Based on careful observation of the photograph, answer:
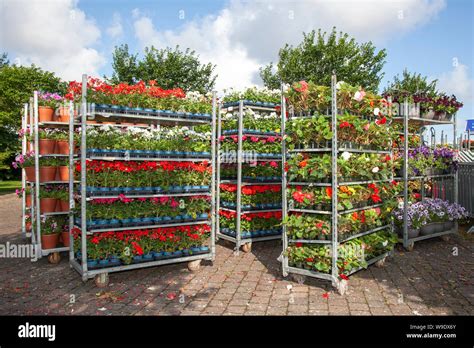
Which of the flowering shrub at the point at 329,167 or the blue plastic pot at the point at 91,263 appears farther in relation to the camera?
the blue plastic pot at the point at 91,263

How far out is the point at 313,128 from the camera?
241 inches

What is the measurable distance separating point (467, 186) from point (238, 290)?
9468 millimetres

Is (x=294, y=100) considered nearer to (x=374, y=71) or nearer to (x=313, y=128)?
(x=313, y=128)

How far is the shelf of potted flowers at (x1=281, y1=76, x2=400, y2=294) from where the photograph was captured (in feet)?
19.7

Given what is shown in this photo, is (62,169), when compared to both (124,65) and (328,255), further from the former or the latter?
(124,65)

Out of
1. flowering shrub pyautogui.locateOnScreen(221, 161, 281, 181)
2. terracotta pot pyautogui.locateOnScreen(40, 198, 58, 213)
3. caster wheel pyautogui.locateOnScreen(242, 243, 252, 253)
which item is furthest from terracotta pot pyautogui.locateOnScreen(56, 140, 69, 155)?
caster wheel pyautogui.locateOnScreen(242, 243, 252, 253)

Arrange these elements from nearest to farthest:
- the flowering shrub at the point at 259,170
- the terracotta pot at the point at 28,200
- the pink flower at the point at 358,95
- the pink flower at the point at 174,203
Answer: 1. the pink flower at the point at 358,95
2. the pink flower at the point at 174,203
3. the flowering shrub at the point at 259,170
4. the terracotta pot at the point at 28,200

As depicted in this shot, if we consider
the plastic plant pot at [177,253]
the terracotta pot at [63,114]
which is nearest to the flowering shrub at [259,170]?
the plastic plant pot at [177,253]

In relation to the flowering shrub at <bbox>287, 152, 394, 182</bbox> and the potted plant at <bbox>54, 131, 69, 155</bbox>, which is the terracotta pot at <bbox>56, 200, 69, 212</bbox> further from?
the flowering shrub at <bbox>287, 152, 394, 182</bbox>

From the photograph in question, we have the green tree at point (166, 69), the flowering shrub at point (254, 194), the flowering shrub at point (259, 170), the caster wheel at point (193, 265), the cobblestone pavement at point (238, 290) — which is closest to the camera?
the cobblestone pavement at point (238, 290)

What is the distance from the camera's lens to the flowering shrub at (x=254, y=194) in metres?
8.95

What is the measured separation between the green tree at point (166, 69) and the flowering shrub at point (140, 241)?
24.1 metres

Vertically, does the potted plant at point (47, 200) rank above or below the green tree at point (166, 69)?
below

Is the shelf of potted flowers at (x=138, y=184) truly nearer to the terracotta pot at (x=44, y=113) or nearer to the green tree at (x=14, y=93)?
the terracotta pot at (x=44, y=113)
